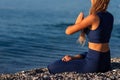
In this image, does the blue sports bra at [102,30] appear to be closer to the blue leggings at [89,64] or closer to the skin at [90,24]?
the skin at [90,24]

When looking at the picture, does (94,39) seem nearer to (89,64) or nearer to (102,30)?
(102,30)

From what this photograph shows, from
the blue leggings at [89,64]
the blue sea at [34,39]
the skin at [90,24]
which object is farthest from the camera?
the blue sea at [34,39]

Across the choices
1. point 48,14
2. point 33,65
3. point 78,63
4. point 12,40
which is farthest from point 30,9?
point 78,63

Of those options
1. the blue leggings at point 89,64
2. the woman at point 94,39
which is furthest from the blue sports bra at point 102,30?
the blue leggings at point 89,64

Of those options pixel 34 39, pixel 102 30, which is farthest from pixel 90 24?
pixel 34 39

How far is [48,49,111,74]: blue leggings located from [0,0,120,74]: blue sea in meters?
3.62

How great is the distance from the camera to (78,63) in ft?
28.7

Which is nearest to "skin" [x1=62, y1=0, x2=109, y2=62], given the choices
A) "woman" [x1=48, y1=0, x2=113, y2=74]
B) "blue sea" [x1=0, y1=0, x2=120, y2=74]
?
"woman" [x1=48, y1=0, x2=113, y2=74]

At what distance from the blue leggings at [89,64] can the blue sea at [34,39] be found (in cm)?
362

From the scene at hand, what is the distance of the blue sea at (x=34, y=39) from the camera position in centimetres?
1383

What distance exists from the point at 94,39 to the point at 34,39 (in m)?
11.1

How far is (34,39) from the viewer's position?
19.5 meters

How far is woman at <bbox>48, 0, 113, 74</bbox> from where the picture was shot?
332 inches

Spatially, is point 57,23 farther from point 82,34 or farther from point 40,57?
point 82,34
